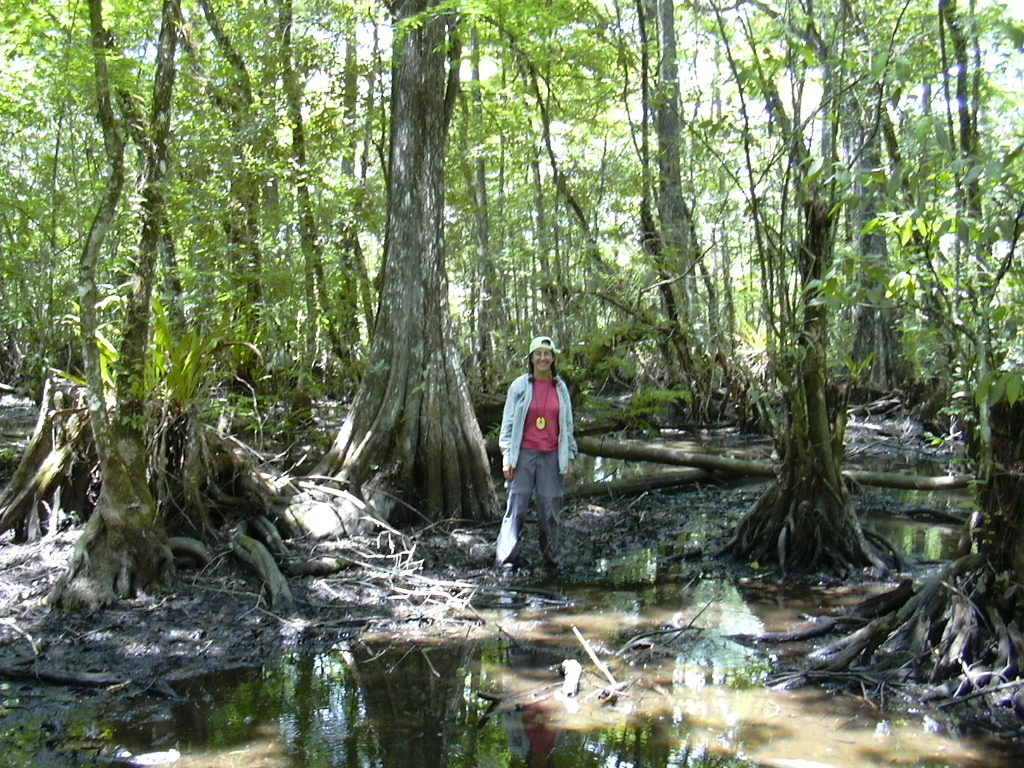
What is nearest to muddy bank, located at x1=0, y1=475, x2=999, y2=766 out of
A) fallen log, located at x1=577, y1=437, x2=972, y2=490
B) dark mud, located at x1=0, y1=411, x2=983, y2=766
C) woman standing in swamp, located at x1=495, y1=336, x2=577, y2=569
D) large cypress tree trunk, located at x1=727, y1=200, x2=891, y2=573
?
dark mud, located at x1=0, y1=411, x2=983, y2=766

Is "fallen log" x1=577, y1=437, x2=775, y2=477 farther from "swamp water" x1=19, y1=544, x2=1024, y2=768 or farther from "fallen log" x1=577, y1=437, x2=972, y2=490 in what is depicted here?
"swamp water" x1=19, y1=544, x2=1024, y2=768

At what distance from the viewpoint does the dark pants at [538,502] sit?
7.96 meters

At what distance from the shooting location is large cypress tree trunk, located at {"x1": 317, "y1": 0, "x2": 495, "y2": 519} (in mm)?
9203

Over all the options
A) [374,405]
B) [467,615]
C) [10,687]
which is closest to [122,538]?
[10,687]

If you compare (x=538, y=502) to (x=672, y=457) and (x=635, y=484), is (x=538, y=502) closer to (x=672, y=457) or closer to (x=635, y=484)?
(x=635, y=484)

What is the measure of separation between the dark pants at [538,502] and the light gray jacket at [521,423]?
0.09 meters

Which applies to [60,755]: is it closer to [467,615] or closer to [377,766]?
[377,766]

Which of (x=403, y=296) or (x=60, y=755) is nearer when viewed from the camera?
(x=60, y=755)

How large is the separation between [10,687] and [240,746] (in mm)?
1551

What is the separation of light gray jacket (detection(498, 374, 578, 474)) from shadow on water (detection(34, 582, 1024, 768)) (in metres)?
1.92

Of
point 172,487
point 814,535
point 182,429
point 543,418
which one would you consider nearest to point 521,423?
point 543,418

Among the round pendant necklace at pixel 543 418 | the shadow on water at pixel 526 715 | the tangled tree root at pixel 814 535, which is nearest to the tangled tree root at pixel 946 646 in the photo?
the shadow on water at pixel 526 715

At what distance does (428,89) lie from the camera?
32.1ft

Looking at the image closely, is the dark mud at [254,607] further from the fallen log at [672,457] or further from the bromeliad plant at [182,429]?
the fallen log at [672,457]
